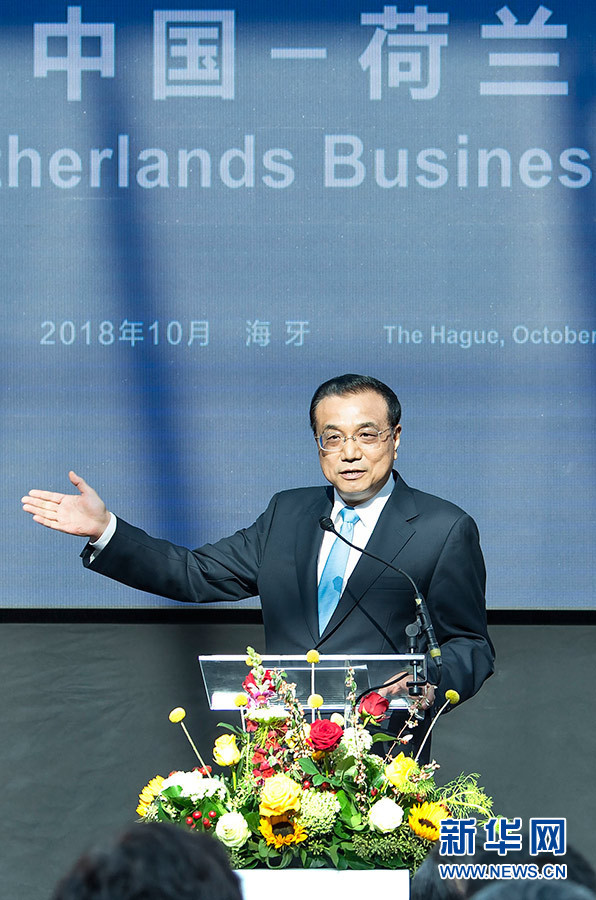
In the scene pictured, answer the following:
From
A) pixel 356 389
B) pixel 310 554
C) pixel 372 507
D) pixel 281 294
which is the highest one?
pixel 281 294

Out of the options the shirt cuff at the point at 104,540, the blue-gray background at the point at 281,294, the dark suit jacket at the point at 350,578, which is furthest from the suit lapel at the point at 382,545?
the blue-gray background at the point at 281,294

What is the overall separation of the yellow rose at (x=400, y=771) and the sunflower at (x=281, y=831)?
16 centimetres

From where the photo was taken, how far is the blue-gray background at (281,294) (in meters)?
4.28

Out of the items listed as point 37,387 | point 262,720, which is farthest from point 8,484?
point 262,720

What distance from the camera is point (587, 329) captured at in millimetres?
4297

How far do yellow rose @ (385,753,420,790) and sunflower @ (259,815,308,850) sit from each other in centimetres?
16

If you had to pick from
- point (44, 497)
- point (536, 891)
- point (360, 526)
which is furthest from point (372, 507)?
point (536, 891)

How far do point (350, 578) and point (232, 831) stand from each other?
105 centimetres

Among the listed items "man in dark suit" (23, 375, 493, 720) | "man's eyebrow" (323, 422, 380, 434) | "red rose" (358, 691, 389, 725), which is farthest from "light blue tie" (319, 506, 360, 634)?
"red rose" (358, 691, 389, 725)

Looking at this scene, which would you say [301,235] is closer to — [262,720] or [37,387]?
[37,387]

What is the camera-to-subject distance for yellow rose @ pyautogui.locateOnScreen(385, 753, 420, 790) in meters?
1.90

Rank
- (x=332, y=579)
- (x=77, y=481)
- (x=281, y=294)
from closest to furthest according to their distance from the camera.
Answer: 1. (x=77, y=481)
2. (x=332, y=579)
3. (x=281, y=294)

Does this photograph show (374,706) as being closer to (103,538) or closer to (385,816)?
(385,816)

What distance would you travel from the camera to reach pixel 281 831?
6.18ft
